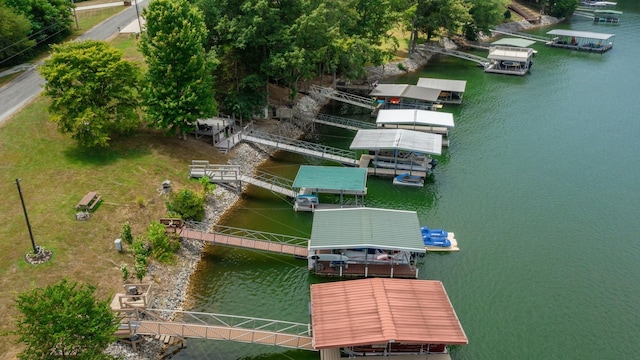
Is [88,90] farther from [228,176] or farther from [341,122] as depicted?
[341,122]

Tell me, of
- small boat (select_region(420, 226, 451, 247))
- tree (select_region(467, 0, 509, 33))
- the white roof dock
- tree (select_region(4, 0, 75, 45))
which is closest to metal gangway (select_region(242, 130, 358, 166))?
small boat (select_region(420, 226, 451, 247))

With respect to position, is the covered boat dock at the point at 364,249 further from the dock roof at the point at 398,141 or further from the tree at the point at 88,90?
the tree at the point at 88,90

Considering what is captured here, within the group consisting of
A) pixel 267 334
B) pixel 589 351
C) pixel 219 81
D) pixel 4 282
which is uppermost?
pixel 219 81

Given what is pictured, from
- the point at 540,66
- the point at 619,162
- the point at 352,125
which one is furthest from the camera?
the point at 540,66

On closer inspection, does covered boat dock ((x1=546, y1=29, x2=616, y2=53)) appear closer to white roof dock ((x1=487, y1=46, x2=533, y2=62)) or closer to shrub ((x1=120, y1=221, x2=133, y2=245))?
white roof dock ((x1=487, y1=46, x2=533, y2=62))

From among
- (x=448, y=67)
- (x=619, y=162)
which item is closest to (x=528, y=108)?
(x=619, y=162)

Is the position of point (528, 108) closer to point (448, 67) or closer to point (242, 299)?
point (448, 67)

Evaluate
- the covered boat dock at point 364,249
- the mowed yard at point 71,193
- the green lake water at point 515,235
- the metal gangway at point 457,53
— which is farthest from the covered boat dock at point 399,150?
the metal gangway at point 457,53
